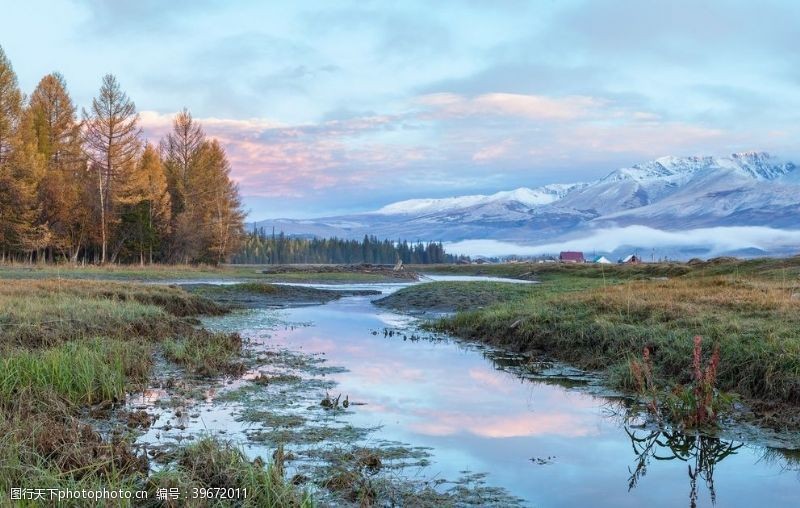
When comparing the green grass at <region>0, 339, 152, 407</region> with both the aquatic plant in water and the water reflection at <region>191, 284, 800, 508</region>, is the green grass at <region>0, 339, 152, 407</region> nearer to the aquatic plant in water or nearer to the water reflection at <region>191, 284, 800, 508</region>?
the water reflection at <region>191, 284, 800, 508</region>

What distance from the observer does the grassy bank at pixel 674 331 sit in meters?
10.3

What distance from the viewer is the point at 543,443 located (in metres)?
8.46

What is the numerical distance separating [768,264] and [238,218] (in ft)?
173

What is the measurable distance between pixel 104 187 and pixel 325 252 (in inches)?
4380

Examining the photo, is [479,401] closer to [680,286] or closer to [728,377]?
[728,377]

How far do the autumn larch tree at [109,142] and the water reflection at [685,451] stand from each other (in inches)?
2073

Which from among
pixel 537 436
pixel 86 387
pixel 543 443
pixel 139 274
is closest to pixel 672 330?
pixel 537 436

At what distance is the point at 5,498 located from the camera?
15.8 ft

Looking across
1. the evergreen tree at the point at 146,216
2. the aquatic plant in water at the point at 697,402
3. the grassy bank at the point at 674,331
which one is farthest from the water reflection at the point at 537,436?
the evergreen tree at the point at 146,216

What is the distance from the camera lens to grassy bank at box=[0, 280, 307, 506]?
18.7 feet

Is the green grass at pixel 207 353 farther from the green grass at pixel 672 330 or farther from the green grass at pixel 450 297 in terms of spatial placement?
the green grass at pixel 450 297

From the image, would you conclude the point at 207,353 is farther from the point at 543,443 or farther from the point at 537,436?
the point at 543,443

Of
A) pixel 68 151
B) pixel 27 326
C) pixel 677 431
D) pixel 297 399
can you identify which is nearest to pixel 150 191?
pixel 68 151

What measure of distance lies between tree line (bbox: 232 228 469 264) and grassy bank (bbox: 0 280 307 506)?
11781cm
